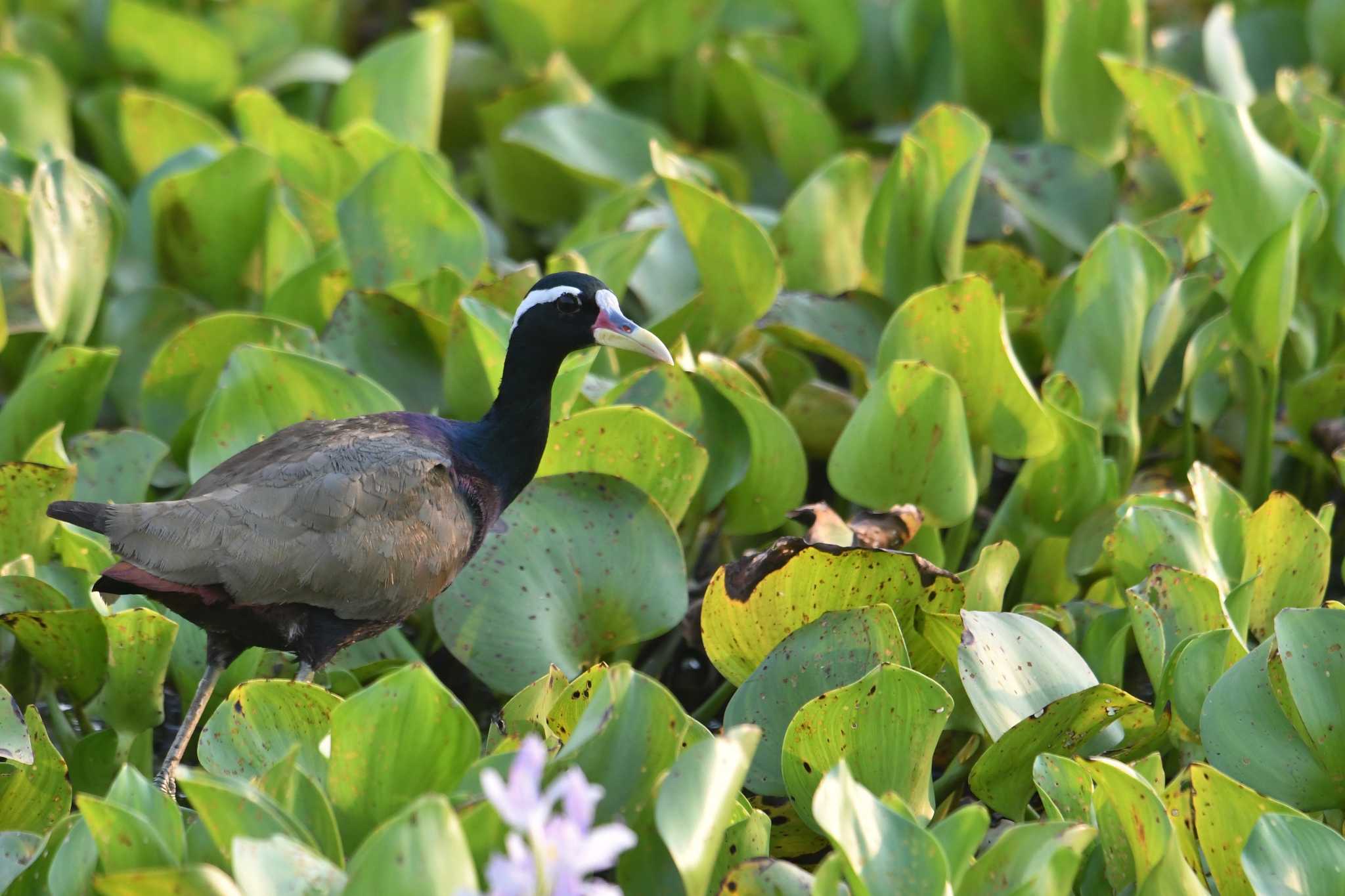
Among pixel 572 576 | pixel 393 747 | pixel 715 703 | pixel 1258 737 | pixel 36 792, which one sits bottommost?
pixel 715 703

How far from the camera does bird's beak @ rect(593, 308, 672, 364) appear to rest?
3.12 metres

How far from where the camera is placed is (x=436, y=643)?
3500 millimetres

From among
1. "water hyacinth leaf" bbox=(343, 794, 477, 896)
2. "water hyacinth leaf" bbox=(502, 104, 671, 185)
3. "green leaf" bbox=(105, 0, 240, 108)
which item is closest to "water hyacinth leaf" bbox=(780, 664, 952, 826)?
"water hyacinth leaf" bbox=(343, 794, 477, 896)

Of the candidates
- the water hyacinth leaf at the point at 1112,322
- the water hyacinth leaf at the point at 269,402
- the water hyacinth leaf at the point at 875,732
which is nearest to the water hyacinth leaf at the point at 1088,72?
the water hyacinth leaf at the point at 1112,322

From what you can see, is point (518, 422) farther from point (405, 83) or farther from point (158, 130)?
point (158, 130)

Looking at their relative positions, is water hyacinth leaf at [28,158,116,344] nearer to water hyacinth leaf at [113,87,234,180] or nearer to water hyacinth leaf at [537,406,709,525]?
water hyacinth leaf at [113,87,234,180]

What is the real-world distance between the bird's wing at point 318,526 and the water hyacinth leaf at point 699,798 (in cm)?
96

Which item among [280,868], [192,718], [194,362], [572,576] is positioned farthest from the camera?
[194,362]

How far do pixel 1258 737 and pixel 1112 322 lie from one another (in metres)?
1.14

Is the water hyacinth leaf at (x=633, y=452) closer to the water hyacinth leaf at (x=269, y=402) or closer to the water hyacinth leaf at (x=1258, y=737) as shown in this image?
the water hyacinth leaf at (x=269, y=402)

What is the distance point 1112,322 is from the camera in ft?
11.6

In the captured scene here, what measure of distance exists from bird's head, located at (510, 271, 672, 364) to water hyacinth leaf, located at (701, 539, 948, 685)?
49cm

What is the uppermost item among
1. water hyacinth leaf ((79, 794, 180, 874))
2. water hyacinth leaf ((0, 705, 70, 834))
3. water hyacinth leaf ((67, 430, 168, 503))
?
water hyacinth leaf ((79, 794, 180, 874))

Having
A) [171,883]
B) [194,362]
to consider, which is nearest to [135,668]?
[194,362]
